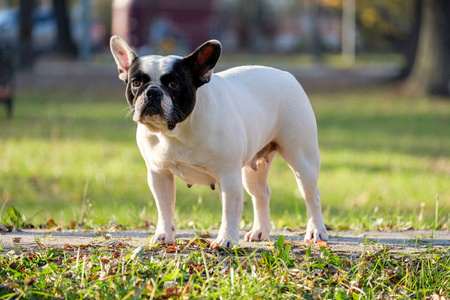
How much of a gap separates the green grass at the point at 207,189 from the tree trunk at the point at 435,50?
162 centimetres

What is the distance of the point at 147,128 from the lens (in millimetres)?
4414

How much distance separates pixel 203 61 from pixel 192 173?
710 millimetres

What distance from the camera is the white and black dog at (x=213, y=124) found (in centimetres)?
426

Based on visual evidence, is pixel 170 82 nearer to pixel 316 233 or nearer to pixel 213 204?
pixel 316 233

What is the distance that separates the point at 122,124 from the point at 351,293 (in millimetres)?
11386

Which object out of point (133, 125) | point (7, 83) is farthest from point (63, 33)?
point (133, 125)

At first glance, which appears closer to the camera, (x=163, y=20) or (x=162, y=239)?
(x=162, y=239)

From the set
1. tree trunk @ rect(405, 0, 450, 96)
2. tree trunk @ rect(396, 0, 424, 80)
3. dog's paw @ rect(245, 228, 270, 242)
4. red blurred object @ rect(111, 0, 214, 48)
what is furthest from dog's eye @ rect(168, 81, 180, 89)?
red blurred object @ rect(111, 0, 214, 48)

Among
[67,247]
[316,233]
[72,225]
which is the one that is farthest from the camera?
[72,225]

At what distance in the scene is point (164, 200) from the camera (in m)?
4.76

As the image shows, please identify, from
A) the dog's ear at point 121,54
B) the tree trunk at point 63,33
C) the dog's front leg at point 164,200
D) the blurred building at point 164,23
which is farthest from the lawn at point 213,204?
the blurred building at point 164,23

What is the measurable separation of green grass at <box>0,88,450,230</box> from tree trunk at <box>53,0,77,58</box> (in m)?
12.6

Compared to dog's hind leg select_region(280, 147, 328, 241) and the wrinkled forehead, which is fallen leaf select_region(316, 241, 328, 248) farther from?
the wrinkled forehead

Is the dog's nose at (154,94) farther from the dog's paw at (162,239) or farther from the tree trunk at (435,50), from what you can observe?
the tree trunk at (435,50)
